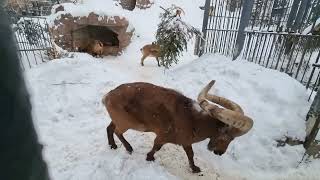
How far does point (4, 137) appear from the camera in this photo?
55 cm

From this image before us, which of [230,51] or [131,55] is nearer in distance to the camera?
[230,51]

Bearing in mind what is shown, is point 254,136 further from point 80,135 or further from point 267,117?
point 80,135

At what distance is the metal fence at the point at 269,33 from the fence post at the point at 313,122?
77 centimetres

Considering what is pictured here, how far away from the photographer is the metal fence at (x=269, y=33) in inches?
247

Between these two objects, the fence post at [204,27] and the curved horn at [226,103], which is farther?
the fence post at [204,27]

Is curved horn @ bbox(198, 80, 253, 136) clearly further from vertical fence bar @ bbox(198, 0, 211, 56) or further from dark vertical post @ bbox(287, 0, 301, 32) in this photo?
vertical fence bar @ bbox(198, 0, 211, 56)

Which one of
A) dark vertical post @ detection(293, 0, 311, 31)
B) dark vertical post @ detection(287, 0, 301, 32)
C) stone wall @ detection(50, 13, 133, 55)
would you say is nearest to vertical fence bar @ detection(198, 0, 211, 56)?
dark vertical post @ detection(287, 0, 301, 32)

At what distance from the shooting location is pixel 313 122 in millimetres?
4789

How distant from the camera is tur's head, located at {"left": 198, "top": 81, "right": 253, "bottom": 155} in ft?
12.0

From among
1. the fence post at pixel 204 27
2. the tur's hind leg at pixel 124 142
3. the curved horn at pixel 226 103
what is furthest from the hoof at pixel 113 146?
the fence post at pixel 204 27

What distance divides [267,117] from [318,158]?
1.01 metres

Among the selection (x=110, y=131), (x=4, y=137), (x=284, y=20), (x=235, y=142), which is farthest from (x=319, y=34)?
(x=4, y=137)

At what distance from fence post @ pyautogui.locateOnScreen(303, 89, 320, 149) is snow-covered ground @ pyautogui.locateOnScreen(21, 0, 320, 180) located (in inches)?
4.9

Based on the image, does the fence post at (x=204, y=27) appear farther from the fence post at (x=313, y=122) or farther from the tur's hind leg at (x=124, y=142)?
the tur's hind leg at (x=124, y=142)
